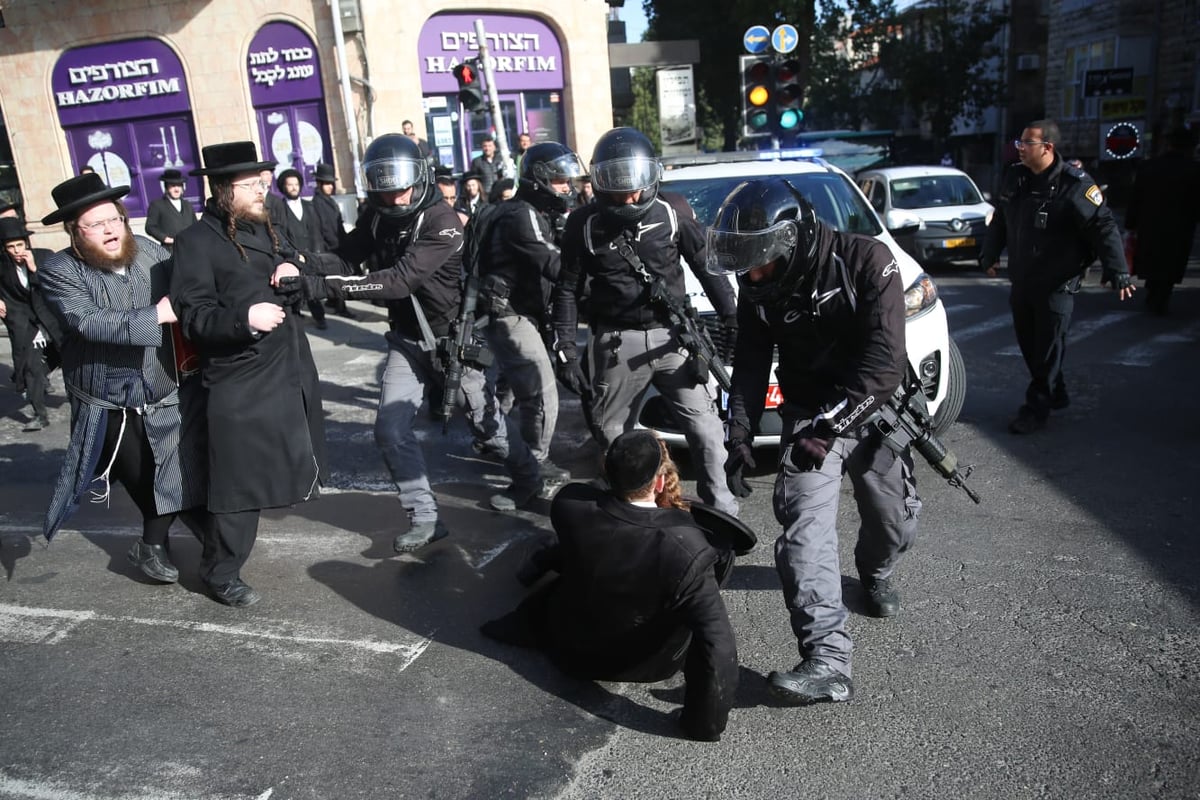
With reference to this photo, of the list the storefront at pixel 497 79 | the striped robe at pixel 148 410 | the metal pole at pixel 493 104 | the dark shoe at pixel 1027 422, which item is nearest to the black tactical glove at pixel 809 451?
the striped robe at pixel 148 410

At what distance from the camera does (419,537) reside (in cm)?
477

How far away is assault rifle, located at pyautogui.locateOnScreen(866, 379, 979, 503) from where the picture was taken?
349 centimetres

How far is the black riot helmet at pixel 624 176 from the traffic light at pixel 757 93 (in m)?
7.90

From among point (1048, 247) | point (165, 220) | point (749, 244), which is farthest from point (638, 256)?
point (165, 220)

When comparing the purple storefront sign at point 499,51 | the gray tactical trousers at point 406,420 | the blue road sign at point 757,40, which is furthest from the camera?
the purple storefront sign at point 499,51

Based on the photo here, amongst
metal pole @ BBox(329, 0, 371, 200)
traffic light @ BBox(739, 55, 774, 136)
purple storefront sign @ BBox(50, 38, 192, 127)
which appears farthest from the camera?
purple storefront sign @ BBox(50, 38, 192, 127)

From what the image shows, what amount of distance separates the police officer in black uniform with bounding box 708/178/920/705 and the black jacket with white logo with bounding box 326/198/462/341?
5.35 ft

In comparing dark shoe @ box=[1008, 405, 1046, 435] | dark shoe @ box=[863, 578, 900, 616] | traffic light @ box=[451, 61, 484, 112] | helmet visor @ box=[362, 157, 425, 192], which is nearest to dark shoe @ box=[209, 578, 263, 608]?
helmet visor @ box=[362, 157, 425, 192]

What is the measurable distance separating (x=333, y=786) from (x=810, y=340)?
7.07ft

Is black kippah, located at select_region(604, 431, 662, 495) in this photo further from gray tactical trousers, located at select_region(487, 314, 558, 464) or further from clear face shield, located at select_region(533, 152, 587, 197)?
clear face shield, located at select_region(533, 152, 587, 197)

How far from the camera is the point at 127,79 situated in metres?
19.5

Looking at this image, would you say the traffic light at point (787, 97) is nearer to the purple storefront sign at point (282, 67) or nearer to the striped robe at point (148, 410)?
the striped robe at point (148, 410)

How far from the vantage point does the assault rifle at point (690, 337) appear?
454cm

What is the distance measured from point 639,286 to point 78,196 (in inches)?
95.6
